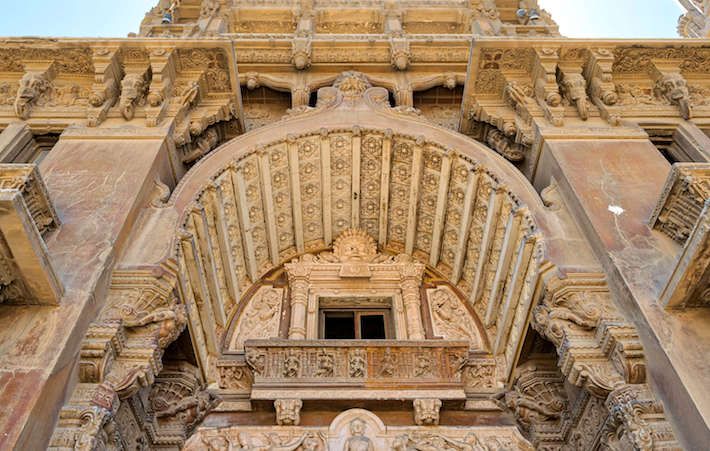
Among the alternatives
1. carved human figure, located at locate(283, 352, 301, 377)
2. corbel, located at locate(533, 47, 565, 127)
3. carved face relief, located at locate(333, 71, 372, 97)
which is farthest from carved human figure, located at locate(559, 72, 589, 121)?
carved human figure, located at locate(283, 352, 301, 377)

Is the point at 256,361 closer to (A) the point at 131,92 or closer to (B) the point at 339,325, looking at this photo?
(B) the point at 339,325

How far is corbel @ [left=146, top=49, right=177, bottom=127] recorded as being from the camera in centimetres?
884

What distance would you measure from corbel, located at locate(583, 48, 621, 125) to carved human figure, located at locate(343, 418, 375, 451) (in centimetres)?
589

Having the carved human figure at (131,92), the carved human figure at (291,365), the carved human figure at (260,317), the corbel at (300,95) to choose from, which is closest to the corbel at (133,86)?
the carved human figure at (131,92)

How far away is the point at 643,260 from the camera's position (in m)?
6.39

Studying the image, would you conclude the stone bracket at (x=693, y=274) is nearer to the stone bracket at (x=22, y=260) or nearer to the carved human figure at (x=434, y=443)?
the carved human figure at (x=434, y=443)

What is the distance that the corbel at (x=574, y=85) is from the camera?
9.01 metres

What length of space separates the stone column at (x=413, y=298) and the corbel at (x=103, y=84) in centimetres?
526

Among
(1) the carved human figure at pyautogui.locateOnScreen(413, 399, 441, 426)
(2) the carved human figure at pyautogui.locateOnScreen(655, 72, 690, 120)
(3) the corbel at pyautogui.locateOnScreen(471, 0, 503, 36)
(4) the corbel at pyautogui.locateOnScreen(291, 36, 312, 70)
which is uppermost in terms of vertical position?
(3) the corbel at pyautogui.locateOnScreen(471, 0, 503, 36)

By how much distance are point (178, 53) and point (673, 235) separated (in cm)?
786

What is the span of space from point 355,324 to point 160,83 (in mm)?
4880

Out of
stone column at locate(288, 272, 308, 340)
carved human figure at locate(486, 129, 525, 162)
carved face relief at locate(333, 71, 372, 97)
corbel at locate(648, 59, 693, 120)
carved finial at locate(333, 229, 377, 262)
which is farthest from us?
carved face relief at locate(333, 71, 372, 97)

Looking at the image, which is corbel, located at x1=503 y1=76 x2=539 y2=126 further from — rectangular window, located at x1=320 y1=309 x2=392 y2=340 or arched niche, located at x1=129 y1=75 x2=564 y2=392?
rectangular window, located at x1=320 y1=309 x2=392 y2=340

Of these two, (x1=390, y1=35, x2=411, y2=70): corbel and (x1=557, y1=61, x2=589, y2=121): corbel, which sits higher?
(x1=390, y1=35, x2=411, y2=70): corbel
